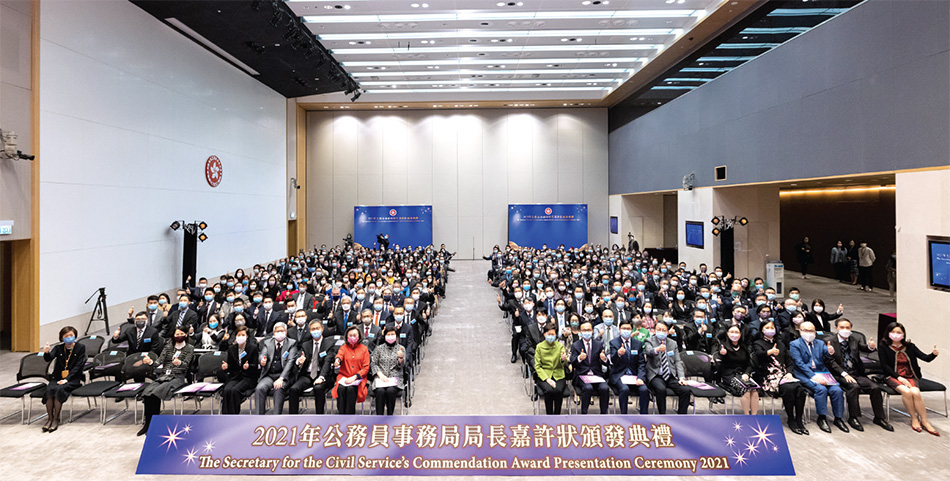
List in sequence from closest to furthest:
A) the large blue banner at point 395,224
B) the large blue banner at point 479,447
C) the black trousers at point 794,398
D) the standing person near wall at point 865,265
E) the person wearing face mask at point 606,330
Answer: the large blue banner at point 479,447
the black trousers at point 794,398
the person wearing face mask at point 606,330
the standing person near wall at point 865,265
the large blue banner at point 395,224

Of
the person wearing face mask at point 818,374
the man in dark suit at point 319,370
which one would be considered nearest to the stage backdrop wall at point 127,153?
the man in dark suit at point 319,370

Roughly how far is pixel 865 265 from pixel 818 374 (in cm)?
1262

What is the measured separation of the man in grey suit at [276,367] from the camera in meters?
6.33

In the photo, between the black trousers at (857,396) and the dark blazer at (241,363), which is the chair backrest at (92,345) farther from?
the black trousers at (857,396)

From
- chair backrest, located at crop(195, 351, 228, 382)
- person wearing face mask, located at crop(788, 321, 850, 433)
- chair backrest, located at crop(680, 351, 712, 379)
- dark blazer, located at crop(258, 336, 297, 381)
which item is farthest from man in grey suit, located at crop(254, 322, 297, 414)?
person wearing face mask, located at crop(788, 321, 850, 433)

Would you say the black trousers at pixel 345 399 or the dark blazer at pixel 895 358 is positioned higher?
the dark blazer at pixel 895 358

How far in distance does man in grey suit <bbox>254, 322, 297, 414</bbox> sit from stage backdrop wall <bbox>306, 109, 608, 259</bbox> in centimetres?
2151

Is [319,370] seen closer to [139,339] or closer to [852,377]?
[139,339]

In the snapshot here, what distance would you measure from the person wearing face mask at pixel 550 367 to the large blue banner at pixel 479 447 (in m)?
1.50

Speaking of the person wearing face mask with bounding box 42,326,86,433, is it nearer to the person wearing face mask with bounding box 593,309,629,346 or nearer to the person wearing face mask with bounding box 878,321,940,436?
the person wearing face mask with bounding box 593,309,629,346

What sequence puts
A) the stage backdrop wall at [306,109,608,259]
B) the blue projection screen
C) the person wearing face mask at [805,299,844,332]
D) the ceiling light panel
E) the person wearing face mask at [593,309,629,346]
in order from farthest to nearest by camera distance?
the stage backdrop wall at [306,109,608,259] < the blue projection screen < the ceiling light panel < the person wearing face mask at [805,299,844,332] < the person wearing face mask at [593,309,629,346]

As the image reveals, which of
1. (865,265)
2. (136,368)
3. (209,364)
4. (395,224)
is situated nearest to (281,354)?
(209,364)

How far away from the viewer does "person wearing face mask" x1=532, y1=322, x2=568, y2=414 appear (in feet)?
21.2

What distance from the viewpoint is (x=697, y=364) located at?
6867 mm
